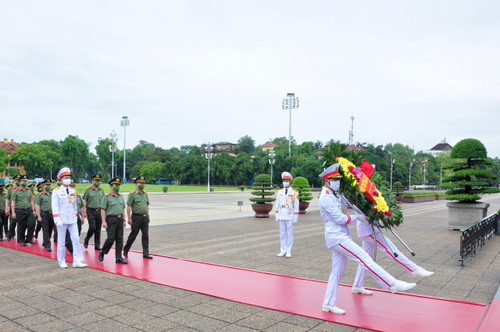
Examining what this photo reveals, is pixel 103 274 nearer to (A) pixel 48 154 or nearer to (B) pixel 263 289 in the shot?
(B) pixel 263 289

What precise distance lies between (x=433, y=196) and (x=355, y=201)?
38.1m

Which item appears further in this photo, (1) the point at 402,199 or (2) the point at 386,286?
(1) the point at 402,199

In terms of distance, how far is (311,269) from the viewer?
7.26 m

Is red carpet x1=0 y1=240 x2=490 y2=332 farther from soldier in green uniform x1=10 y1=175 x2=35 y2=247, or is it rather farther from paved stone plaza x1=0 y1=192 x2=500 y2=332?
soldier in green uniform x1=10 y1=175 x2=35 y2=247

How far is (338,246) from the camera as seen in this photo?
465 centimetres

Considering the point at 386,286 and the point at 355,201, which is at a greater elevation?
the point at 355,201

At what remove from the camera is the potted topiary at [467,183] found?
500 inches

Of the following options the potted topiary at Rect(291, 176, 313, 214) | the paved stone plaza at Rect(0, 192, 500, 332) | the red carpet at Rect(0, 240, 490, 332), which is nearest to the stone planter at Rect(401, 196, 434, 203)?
the potted topiary at Rect(291, 176, 313, 214)

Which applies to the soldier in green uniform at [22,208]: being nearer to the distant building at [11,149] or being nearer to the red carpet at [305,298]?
the red carpet at [305,298]

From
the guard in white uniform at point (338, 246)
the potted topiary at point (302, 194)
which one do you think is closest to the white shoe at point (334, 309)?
the guard in white uniform at point (338, 246)

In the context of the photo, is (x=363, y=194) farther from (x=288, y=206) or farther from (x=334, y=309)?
(x=288, y=206)

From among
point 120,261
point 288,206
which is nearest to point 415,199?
point 288,206

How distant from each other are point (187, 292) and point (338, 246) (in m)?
2.52

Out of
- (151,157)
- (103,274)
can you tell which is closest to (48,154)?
(151,157)
